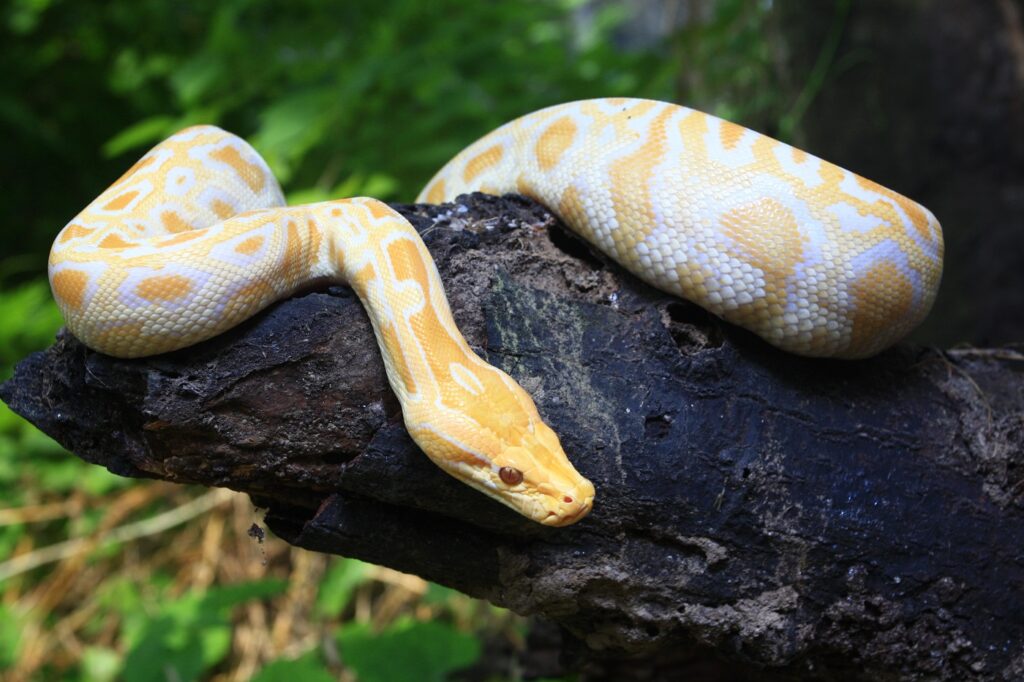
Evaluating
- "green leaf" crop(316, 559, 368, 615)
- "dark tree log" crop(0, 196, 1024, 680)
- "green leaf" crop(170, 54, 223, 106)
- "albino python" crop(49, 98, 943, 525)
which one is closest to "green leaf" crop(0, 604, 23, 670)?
"green leaf" crop(316, 559, 368, 615)

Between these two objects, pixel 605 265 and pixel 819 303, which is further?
pixel 605 265

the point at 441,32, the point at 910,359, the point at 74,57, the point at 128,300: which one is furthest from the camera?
the point at 74,57

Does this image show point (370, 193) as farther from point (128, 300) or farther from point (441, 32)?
point (128, 300)

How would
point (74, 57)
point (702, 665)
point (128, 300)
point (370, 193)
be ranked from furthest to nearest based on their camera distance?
point (74, 57) → point (370, 193) → point (702, 665) → point (128, 300)

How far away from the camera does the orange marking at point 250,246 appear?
2209mm

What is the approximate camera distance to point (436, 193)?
3.31 meters

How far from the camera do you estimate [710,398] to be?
8.04ft

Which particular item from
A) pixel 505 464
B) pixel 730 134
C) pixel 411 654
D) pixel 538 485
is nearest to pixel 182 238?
pixel 505 464

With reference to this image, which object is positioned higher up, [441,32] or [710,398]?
[441,32]

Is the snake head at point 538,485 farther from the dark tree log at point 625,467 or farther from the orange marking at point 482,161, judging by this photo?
the orange marking at point 482,161

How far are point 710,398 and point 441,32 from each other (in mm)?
3504

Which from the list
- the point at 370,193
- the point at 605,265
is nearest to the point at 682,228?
the point at 605,265

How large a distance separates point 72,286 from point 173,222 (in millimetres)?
478

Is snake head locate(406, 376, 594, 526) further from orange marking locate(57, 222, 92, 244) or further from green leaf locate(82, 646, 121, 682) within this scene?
green leaf locate(82, 646, 121, 682)
